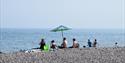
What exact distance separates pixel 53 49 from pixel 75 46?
2745 mm

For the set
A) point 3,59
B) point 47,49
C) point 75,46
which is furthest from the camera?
point 75,46

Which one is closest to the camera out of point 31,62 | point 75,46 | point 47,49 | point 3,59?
point 31,62

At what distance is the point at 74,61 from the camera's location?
22172 mm

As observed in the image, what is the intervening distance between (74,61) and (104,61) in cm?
158

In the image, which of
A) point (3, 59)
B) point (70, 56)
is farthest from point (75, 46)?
point (3, 59)

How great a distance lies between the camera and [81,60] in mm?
22547

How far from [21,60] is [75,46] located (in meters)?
10.0

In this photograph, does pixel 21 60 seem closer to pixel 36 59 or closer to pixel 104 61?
pixel 36 59

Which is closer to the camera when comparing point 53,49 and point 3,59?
point 3,59

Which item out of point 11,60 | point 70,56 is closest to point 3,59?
point 11,60

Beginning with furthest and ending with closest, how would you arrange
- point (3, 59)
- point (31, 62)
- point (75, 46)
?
point (75, 46) → point (3, 59) → point (31, 62)

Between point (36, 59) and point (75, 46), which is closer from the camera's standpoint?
point (36, 59)

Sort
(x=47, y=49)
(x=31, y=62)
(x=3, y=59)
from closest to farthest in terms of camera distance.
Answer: (x=31, y=62) < (x=3, y=59) < (x=47, y=49)

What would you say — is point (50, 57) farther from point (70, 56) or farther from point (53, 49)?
point (53, 49)
